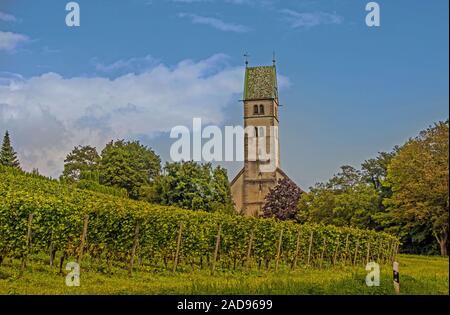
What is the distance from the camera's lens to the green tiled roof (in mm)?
75812

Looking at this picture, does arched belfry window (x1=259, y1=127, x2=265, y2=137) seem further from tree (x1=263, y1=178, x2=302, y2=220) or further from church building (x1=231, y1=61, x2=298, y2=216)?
tree (x1=263, y1=178, x2=302, y2=220)

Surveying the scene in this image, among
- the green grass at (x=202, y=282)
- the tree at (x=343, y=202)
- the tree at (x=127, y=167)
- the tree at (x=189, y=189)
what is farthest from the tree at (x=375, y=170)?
the green grass at (x=202, y=282)

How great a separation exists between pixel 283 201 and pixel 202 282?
45280 mm

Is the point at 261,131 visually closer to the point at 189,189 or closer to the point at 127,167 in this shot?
the point at 127,167

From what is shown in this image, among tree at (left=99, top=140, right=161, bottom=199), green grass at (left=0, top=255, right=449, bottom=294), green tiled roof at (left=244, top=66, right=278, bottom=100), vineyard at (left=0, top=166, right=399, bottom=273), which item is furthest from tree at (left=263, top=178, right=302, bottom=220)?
green grass at (left=0, top=255, right=449, bottom=294)

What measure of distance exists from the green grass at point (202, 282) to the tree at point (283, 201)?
3561 cm

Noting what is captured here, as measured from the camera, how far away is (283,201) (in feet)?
186

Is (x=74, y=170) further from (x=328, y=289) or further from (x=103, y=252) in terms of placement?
(x=328, y=289)

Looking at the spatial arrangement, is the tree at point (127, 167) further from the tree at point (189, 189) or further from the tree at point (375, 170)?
the tree at point (375, 170)

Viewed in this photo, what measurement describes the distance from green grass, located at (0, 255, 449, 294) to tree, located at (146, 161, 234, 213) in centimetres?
2747

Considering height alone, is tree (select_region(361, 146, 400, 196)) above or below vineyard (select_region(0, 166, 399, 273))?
above

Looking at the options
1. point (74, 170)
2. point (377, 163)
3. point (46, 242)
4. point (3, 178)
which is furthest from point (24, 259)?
point (74, 170)

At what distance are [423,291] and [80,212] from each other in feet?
31.1

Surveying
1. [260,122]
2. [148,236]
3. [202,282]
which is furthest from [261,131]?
[202,282]
